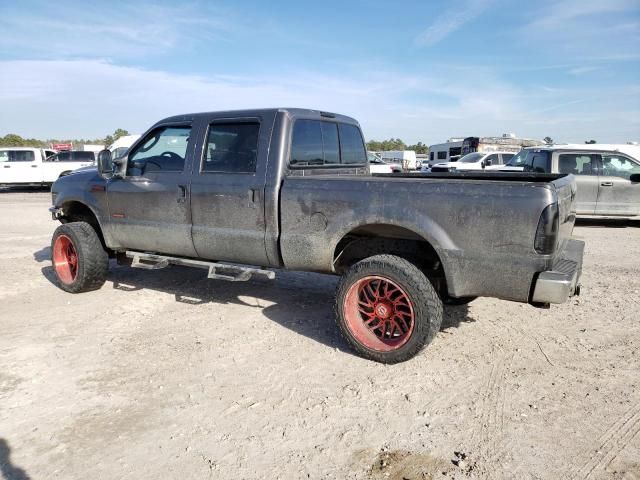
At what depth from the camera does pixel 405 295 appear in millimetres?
3645

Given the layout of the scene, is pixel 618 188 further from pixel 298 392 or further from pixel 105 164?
pixel 105 164

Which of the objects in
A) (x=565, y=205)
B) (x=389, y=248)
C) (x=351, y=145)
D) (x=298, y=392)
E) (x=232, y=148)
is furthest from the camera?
(x=351, y=145)

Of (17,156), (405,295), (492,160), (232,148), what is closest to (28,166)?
(17,156)

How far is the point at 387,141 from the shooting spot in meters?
90.4

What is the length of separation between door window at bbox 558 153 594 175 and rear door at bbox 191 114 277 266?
8.93 m

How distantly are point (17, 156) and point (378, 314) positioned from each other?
858 inches

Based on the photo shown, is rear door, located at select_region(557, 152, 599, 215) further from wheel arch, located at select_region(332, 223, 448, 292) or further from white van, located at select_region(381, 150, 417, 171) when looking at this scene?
white van, located at select_region(381, 150, 417, 171)

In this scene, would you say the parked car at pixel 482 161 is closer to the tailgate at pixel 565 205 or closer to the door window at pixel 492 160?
the door window at pixel 492 160

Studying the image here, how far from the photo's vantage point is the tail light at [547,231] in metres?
3.13

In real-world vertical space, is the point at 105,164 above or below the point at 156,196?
above

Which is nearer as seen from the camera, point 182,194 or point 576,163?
point 182,194

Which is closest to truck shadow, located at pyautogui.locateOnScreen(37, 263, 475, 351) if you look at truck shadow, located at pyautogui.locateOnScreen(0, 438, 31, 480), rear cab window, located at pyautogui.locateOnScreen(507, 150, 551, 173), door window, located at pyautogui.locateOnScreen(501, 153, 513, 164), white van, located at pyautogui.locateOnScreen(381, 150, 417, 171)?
truck shadow, located at pyautogui.locateOnScreen(0, 438, 31, 480)

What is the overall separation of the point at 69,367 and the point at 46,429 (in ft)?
2.94

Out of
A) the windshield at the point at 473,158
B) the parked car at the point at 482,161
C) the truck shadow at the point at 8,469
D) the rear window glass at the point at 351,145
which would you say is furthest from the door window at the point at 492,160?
the truck shadow at the point at 8,469
